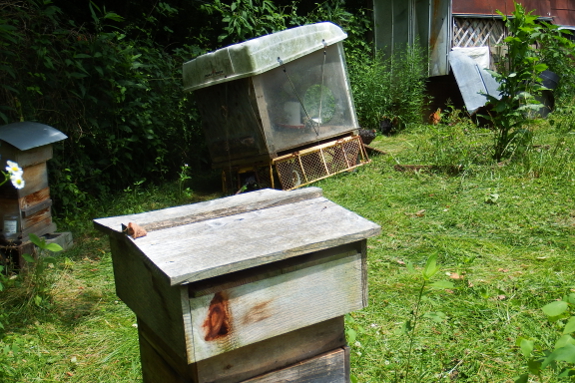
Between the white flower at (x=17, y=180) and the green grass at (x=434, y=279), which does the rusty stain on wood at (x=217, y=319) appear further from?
the white flower at (x=17, y=180)

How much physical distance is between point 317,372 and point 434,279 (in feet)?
6.42

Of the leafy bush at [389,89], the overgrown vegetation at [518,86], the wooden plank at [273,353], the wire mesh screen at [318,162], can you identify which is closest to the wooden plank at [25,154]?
the wire mesh screen at [318,162]

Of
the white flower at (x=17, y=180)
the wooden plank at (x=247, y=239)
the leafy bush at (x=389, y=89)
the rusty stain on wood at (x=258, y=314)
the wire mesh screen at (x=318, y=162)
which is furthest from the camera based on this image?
the leafy bush at (x=389, y=89)

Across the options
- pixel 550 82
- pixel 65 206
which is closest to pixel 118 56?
pixel 65 206

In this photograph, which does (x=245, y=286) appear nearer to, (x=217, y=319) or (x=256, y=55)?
(x=217, y=319)

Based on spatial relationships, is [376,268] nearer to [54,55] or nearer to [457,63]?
[54,55]

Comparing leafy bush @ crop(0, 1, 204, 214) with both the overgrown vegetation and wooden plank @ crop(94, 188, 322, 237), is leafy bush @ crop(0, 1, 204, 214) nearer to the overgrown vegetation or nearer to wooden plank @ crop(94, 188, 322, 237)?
wooden plank @ crop(94, 188, 322, 237)

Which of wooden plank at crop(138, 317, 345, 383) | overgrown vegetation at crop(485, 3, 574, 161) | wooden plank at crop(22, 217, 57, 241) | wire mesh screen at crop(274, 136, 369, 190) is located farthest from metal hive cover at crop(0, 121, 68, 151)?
overgrown vegetation at crop(485, 3, 574, 161)

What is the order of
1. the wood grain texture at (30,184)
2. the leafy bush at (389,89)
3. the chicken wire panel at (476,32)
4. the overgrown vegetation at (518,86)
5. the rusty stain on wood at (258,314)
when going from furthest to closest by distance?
the chicken wire panel at (476,32) → the leafy bush at (389,89) → the overgrown vegetation at (518,86) → the wood grain texture at (30,184) → the rusty stain on wood at (258,314)

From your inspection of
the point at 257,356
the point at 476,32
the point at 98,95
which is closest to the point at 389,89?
the point at 476,32

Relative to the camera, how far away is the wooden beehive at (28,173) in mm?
4180

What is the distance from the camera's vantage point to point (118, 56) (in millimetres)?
6484

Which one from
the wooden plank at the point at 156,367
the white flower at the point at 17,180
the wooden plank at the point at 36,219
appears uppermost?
the white flower at the point at 17,180

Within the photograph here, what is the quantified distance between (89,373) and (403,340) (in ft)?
5.51
